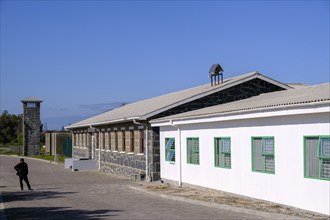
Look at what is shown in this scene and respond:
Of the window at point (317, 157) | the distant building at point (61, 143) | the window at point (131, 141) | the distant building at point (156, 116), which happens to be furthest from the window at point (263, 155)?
the distant building at point (61, 143)

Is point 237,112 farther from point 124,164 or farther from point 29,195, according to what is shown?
point 124,164

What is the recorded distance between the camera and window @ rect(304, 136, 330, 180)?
12.3 metres

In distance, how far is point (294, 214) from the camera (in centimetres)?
1274

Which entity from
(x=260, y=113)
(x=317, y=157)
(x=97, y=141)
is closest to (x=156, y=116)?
(x=260, y=113)

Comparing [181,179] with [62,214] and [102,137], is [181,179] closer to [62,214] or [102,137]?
[62,214]

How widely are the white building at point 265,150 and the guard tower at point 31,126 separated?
40524 mm

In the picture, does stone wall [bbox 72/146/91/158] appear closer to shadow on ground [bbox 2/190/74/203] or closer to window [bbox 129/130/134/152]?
window [bbox 129/130/134/152]

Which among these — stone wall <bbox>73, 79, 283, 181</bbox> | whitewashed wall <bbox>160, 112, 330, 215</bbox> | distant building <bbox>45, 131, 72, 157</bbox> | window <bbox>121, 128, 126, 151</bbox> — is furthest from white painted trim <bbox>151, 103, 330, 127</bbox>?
distant building <bbox>45, 131, 72, 157</bbox>

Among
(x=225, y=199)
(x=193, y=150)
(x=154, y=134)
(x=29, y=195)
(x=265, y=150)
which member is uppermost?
(x=154, y=134)

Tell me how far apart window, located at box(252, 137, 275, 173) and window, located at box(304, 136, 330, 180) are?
1654 millimetres

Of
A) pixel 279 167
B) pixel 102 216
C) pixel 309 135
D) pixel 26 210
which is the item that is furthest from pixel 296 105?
pixel 26 210

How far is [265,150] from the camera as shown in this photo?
14.9 meters

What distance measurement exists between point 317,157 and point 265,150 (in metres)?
2.46

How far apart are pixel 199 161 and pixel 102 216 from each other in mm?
6468
